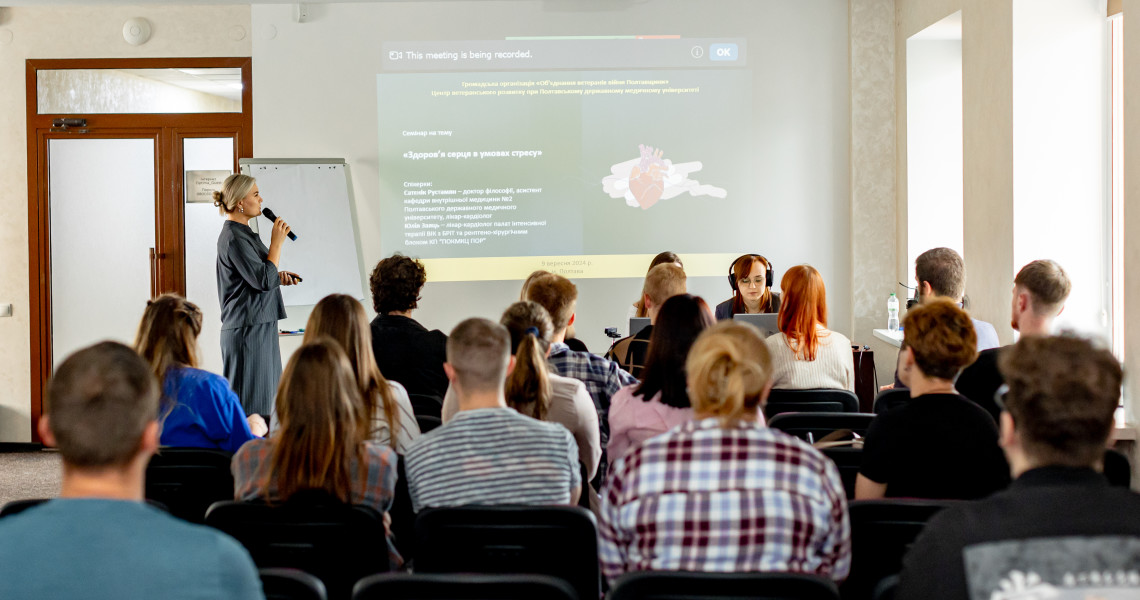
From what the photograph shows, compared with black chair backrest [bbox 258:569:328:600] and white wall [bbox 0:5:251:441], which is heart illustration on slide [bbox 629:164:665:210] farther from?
black chair backrest [bbox 258:569:328:600]

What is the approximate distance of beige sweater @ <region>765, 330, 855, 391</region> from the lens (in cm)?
364

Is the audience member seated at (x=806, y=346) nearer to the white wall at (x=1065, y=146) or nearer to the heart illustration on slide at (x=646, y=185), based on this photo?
the white wall at (x=1065, y=146)

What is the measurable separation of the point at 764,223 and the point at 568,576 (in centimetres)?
472

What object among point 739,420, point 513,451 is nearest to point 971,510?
point 739,420

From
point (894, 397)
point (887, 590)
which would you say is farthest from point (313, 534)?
point (894, 397)

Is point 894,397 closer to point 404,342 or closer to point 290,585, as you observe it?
point 404,342

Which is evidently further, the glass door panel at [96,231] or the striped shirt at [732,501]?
the glass door panel at [96,231]

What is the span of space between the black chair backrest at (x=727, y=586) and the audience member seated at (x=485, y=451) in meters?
0.70

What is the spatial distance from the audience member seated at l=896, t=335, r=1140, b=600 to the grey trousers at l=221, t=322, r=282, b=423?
4246mm

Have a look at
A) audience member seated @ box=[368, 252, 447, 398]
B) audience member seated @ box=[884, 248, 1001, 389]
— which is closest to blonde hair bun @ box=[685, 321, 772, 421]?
audience member seated @ box=[368, 252, 447, 398]

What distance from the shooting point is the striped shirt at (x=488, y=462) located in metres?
A: 2.21

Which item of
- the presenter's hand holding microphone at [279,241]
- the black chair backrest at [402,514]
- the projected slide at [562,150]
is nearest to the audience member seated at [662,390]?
the black chair backrest at [402,514]

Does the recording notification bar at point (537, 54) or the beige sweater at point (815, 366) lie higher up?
the recording notification bar at point (537, 54)

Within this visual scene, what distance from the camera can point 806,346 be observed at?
144 inches
